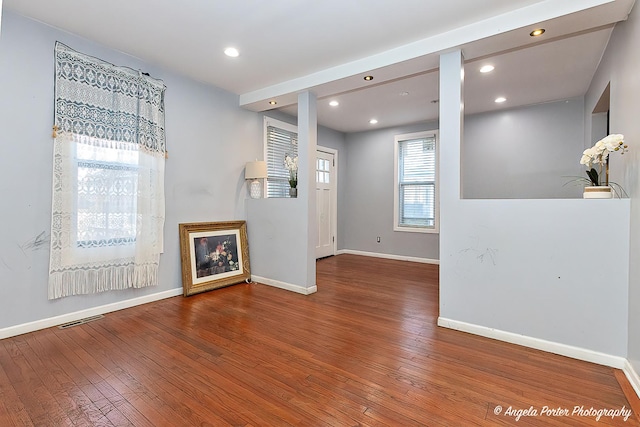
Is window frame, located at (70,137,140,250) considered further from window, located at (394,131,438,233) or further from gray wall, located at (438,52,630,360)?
window, located at (394,131,438,233)

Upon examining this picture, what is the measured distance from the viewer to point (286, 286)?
13.3 feet

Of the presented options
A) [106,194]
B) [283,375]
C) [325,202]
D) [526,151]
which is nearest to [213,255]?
[106,194]

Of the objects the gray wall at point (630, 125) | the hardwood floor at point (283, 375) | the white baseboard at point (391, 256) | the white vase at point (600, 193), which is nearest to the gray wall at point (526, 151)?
the white baseboard at point (391, 256)

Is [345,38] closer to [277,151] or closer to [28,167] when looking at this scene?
[277,151]

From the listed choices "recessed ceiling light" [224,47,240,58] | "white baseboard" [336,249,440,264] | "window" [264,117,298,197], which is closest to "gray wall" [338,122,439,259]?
"white baseboard" [336,249,440,264]

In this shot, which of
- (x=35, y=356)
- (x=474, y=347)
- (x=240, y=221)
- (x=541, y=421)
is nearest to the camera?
(x=541, y=421)

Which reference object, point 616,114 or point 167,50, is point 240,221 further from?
point 616,114

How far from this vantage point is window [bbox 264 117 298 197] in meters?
4.91

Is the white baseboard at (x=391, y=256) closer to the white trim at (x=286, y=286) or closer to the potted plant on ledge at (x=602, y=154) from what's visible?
the white trim at (x=286, y=286)

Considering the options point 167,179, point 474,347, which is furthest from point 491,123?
point 167,179

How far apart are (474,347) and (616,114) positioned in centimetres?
216

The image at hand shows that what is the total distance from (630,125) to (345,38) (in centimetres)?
224

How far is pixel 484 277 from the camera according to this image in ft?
8.68

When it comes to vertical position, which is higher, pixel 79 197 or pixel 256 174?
pixel 256 174
